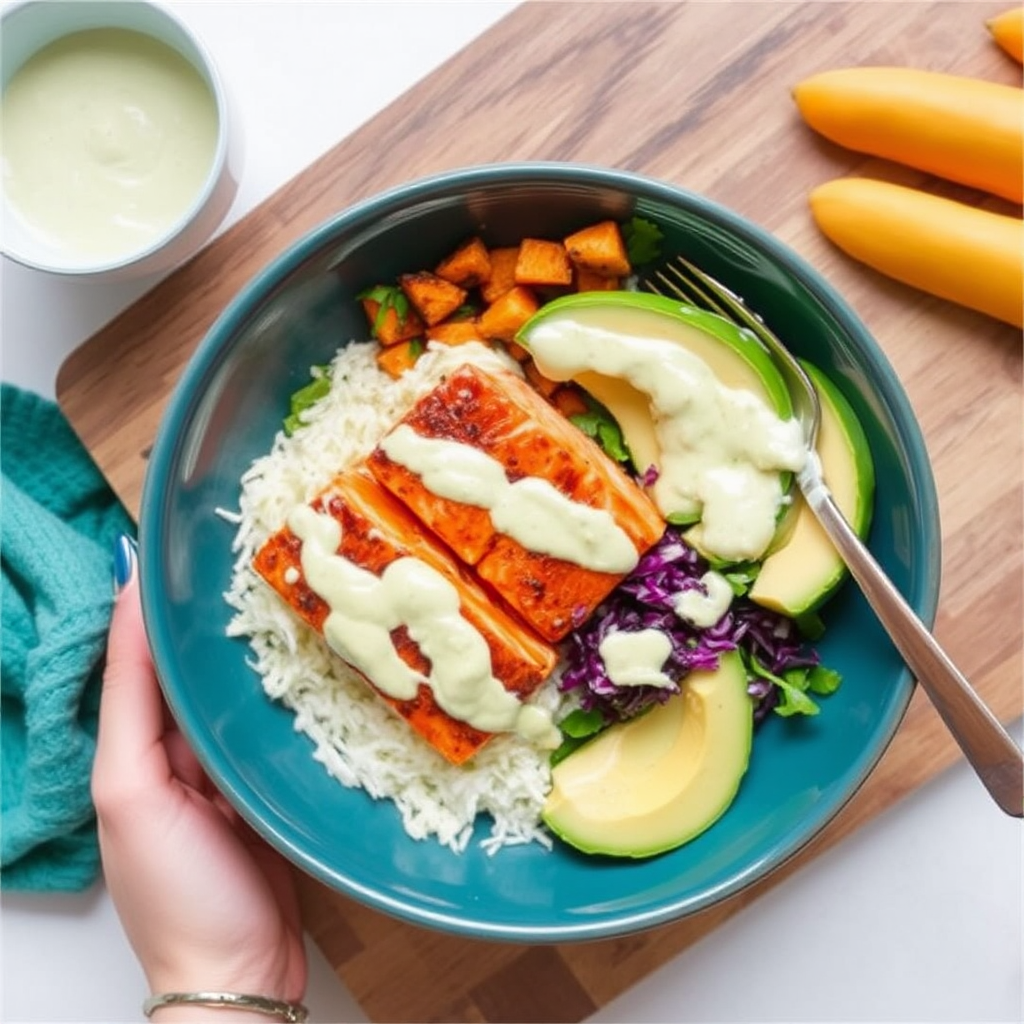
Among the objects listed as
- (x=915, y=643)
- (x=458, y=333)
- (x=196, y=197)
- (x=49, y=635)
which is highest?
(x=196, y=197)

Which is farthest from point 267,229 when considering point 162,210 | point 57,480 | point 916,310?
point 916,310

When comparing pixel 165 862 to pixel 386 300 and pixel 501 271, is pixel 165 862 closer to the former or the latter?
pixel 386 300

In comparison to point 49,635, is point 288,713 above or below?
below

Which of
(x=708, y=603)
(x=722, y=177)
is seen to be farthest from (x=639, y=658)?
(x=722, y=177)

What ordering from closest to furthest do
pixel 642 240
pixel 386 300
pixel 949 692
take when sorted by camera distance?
pixel 949 692 < pixel 642 240 < pixel 386 300

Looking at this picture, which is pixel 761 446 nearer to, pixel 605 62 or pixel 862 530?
pixel 862 530

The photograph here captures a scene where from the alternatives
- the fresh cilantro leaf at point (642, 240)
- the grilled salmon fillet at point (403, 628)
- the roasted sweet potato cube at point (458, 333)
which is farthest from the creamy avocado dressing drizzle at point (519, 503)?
the fresh cilantro leaf at point (642, 240)
